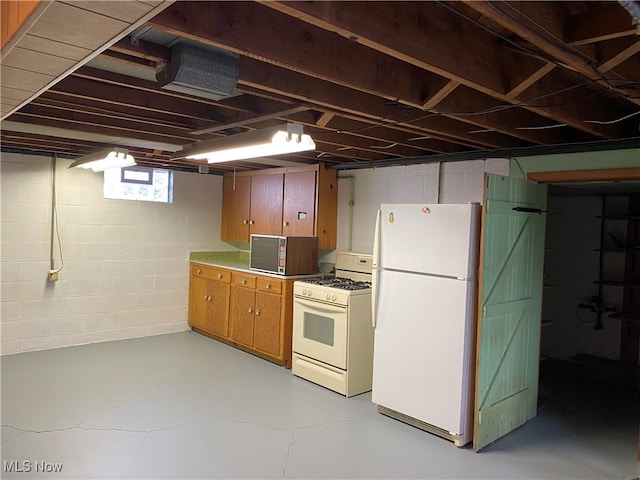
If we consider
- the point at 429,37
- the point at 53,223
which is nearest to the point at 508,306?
the point at 429,37

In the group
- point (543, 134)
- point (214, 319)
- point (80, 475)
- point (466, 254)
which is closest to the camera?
point (80, 475)

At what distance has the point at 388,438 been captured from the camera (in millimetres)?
3348

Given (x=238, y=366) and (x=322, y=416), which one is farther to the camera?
(x=238, y=366)

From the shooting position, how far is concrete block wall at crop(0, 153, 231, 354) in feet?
16.4

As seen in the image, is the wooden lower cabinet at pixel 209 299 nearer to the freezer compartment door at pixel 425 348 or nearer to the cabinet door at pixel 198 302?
the cabinet door at pixel 198 302

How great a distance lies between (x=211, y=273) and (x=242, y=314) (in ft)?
2.70

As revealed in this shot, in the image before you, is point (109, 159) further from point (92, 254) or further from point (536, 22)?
point (536, 22)

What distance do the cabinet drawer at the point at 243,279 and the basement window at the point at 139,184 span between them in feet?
4.70

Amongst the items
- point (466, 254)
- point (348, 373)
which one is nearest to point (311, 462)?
point (348, 373)

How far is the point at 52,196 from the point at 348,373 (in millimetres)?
3735

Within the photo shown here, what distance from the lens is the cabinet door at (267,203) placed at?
5555 millimetres

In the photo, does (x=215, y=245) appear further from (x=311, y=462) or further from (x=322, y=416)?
(x=311, y=462)
